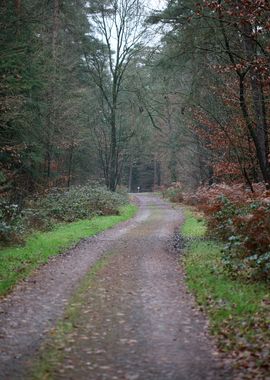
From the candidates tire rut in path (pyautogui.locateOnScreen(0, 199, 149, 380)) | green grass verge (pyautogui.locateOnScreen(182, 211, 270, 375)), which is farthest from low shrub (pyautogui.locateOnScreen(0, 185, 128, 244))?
green grass verge (pyautogui.locateOnScreen(182, 211, 270, 375))

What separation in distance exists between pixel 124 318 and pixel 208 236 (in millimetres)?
8593

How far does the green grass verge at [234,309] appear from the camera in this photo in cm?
568

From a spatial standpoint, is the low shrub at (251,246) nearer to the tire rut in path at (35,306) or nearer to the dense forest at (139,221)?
the dense forest at (139,221)

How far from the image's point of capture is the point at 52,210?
2180cm

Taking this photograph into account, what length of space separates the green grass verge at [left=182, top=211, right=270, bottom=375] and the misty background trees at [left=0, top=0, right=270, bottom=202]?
4887mm

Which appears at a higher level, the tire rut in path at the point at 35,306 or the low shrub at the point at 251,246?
the low shrub at the point at 251,246

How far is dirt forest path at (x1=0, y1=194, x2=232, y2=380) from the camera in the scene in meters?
5.39

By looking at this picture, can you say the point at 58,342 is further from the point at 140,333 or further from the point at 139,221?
the point at 139,221

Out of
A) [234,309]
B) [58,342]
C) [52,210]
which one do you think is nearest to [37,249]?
[58,342]

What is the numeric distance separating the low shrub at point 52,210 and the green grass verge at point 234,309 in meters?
6.04

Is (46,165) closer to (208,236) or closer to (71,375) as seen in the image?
(208,236)

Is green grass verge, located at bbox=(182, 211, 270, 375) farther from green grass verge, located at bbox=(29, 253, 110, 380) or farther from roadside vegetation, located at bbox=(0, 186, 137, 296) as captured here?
roadside vegetation, located at bbox=(0, 186, 137, 296)

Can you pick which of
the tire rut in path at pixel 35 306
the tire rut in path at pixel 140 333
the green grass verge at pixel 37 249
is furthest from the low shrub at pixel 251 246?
the green grass verge at pixel 37 249

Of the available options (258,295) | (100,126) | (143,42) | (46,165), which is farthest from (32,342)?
(100,126)
